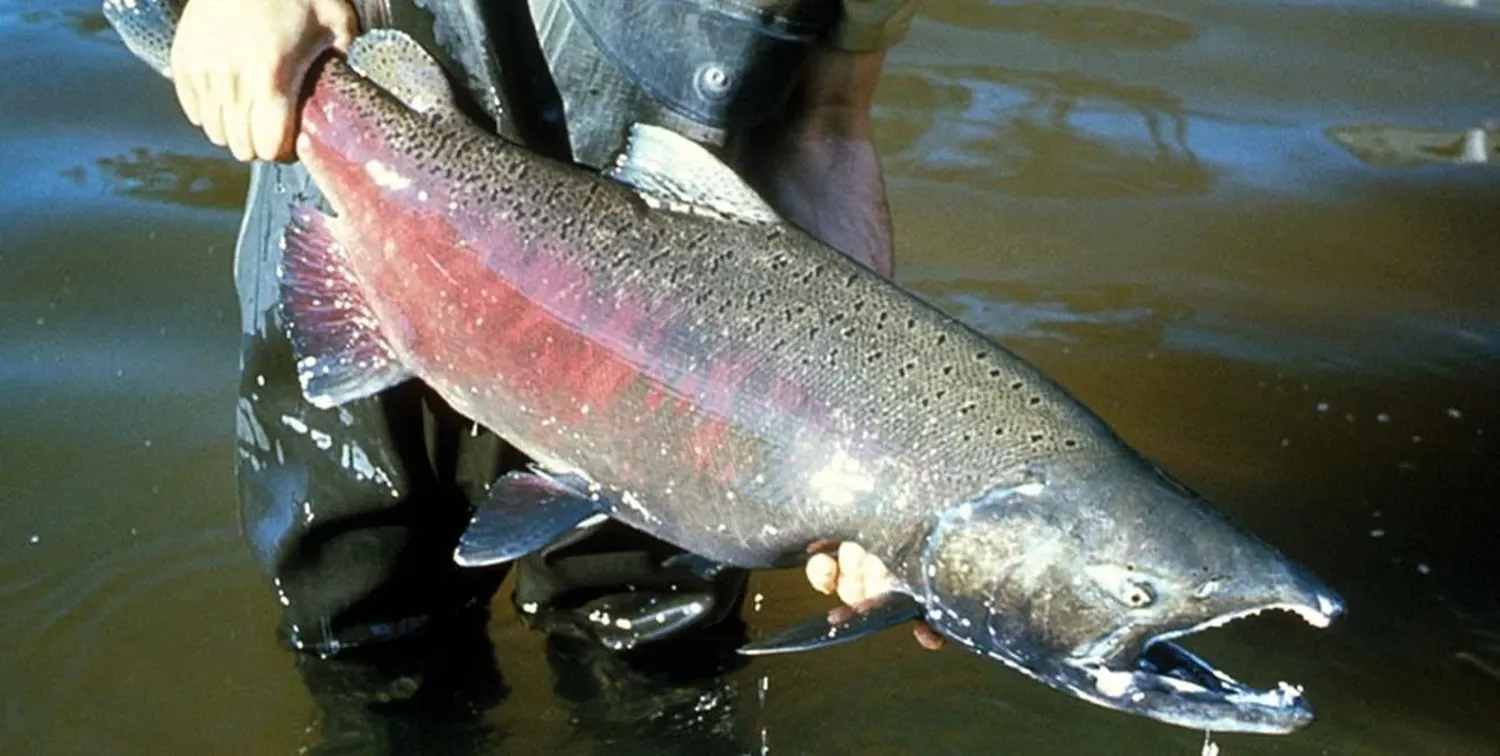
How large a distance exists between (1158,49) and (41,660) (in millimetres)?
4127

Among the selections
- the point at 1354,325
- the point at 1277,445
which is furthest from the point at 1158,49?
Answer: the point at 1277,445

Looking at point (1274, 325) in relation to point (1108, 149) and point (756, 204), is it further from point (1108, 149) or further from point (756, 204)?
point (756, 204)

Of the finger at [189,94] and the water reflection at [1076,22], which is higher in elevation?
the finger at [189,94]

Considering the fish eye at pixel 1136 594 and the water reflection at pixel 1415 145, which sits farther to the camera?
the water reflection at pixel 1415 145

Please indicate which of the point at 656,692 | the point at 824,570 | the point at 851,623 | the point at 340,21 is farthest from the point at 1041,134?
the point at 851,623

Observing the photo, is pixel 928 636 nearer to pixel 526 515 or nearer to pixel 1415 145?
pixel 526 515

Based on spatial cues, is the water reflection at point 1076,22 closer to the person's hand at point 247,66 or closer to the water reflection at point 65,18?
the water reflection at point 65,18

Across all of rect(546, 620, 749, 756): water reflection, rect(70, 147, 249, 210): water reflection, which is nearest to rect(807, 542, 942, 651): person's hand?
rect(546, 620, 749, 756): water reflection

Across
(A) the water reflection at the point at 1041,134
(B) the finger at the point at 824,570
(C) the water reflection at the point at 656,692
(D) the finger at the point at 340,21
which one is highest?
(D) the finger at the point at 340,21

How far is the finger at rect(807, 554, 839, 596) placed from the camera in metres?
2.09

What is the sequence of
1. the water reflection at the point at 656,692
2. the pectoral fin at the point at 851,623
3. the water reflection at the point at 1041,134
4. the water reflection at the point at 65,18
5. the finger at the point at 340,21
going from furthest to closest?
the water reflection at the point at 65,18 < the water reflection at the point at 1041,134 < the water reflection at the point at 656,692 < the finger at the point at 340,21 < the pectoral fin at the point at 851,623

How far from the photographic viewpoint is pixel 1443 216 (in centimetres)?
514

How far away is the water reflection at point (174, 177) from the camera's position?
464 cm

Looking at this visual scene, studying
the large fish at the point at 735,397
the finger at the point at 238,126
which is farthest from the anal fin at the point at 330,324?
the finger at the point at 238,126
